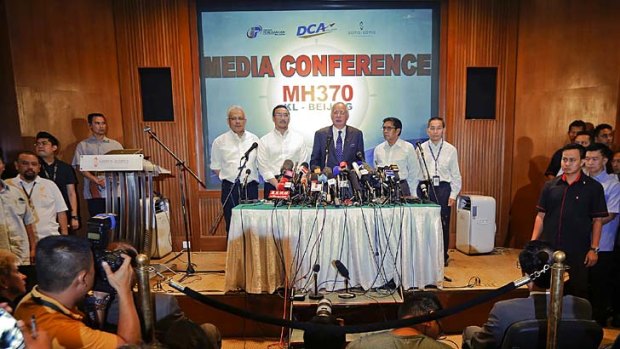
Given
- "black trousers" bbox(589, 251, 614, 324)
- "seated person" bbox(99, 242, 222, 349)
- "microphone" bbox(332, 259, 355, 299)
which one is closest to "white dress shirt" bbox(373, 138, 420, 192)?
"microphone" bbox(332, 259, 355, 299)

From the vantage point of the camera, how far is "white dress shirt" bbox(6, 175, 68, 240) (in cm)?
303

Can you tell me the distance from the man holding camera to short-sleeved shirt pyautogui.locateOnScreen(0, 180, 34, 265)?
1.85m

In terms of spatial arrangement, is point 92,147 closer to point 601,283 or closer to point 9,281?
point 9,281

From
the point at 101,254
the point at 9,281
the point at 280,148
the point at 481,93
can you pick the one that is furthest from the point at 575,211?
the point at 9,281

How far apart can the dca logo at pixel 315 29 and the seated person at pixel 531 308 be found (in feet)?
13.3

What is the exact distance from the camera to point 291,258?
3.17 m

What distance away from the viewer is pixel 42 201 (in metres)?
3.09

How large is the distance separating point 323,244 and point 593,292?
240cm

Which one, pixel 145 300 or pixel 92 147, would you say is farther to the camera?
pixel 92 147

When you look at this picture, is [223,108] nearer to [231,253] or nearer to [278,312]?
[231,253]

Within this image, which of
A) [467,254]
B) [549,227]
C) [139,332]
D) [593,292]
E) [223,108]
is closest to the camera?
[139,332]

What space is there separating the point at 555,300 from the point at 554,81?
13.5 ft

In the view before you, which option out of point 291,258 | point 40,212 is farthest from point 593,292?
point 40,212

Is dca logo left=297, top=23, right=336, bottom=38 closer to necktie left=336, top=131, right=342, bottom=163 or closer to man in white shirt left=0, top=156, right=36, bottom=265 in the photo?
necktie left=336, top=131, right=342, bottom=163
